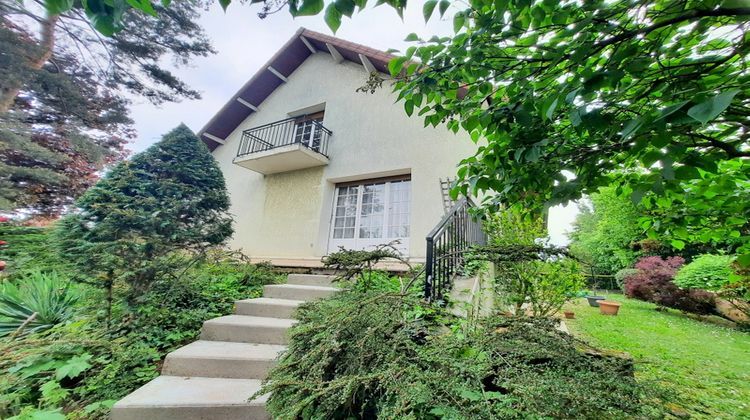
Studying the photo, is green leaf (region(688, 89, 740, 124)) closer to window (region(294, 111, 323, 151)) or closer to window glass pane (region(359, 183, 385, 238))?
window glass pane (region(359, 183, 385, 238))

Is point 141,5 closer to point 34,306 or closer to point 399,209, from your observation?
point 34,306

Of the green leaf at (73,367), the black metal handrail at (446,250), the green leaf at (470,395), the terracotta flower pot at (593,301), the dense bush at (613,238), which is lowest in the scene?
the green leaf at (73,367)

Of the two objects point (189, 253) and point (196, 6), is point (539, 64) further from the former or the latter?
point (196, 6)

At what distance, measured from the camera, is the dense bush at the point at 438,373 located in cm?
100

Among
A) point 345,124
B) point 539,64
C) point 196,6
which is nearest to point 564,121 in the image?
point 539,64

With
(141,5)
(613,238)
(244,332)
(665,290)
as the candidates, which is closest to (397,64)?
(141,5)

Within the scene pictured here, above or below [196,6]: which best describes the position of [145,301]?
below

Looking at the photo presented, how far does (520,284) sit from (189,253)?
15.1ft

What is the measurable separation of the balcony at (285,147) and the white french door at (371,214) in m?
1.17

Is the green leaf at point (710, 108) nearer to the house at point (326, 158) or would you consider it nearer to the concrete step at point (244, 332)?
the concrete step at point (244, 332)

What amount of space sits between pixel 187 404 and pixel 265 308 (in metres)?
1.34

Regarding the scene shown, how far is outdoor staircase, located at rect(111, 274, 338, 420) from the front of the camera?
1.82m

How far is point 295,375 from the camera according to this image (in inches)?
58.6

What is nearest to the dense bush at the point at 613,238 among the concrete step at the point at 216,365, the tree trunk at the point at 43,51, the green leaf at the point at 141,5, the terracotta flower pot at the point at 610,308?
the terracotta flower pot at the point at 610,308
